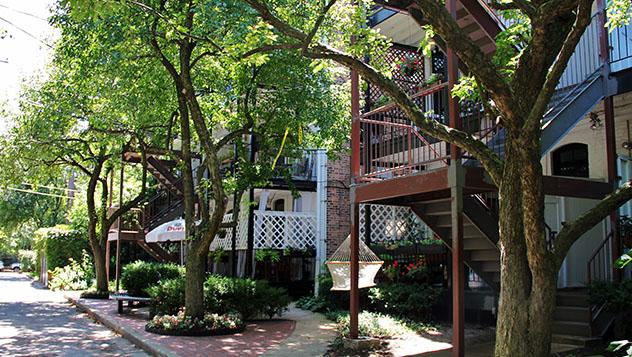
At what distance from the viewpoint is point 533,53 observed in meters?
5.69

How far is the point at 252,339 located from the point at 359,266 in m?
2.53

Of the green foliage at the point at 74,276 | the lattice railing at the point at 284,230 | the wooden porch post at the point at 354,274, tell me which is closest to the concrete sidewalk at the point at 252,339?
the wooden porch post at the point at 354,274

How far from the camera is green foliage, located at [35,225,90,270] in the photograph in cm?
2914

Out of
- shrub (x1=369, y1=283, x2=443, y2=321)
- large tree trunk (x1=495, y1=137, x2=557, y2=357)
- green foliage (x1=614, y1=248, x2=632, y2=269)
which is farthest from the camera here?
shrub (x1=369, y1=283, x2=443, y2=321)

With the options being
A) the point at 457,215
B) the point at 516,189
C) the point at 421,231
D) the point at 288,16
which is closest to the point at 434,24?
the point at 516,189

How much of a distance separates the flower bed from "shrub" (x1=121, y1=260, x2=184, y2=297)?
5.85m

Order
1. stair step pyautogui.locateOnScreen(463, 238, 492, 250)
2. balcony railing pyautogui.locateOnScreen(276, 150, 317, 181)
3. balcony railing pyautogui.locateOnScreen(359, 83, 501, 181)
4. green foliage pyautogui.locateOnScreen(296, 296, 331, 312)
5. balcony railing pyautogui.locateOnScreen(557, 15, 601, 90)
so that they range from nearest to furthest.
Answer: balcony railing pyautogui.locateOnScreen(359, 83, 501, 181) < stair step pyautogui.locateOnScreen(463, 238, 492, 250) < balcony railing pyautogui.locateOnScreen(557, 15, 601, 90) < green foliage pyautogui.locateOnScreen(296, 296, 331, 312) < balcony railing pyautogui.locateOnScreen(276, 150, 317, 181)

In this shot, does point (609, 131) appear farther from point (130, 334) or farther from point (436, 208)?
point (130, 334)

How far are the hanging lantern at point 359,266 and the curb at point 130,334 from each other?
3.29 meters

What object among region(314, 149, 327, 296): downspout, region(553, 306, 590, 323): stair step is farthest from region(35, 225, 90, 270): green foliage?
region(553, 306, 590, 323): stair step

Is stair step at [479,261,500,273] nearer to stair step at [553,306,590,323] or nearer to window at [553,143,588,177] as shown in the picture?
stair step at [553,306,590,323]

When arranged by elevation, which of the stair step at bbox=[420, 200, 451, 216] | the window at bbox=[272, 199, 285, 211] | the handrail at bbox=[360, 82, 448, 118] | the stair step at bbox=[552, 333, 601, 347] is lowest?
the stair step at bbox=[552, 333, 601, 347]

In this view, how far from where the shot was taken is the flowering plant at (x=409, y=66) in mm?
14055

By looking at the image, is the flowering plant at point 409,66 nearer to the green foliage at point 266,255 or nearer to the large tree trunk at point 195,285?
the large tree trunk at point 195,285
